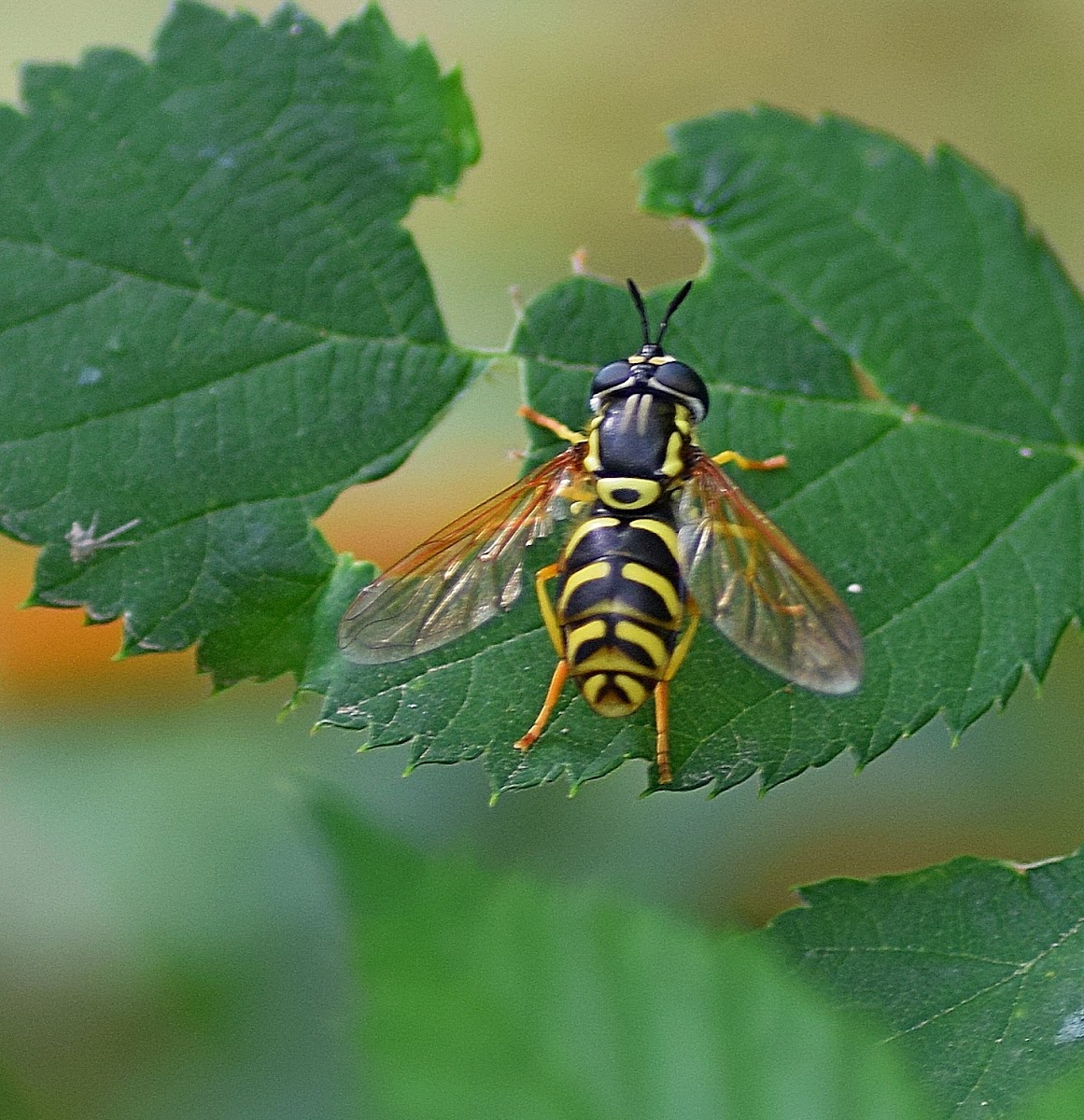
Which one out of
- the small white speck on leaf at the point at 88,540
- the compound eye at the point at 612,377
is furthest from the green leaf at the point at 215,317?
the compound eye at the point at 612,377

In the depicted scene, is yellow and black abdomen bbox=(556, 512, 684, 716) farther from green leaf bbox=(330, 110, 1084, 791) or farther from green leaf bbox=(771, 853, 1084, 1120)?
green leaf bbox=(771, 853, 1084, 1120)

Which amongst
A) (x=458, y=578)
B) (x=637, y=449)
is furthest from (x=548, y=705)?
(x=637, y=449)

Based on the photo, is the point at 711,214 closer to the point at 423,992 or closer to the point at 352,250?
the point at 352,250

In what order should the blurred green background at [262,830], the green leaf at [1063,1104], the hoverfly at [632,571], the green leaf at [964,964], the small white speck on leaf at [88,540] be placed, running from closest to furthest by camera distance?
the green leaf at [1063,1104], the green leaf at [964,964], the hoverfly at [632,571], the small white speck on leaf at [88,540], the blurred green background at [262,830]

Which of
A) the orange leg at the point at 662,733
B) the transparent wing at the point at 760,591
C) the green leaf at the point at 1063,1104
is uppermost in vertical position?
the transparent wing at the point at 760,591

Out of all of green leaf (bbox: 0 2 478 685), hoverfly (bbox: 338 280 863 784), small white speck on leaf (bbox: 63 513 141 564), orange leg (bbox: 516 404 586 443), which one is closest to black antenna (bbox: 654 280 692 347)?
hoverfly (bbox: 338 280 863 784)

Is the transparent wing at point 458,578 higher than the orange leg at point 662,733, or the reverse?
the transparent wing at point 458,578

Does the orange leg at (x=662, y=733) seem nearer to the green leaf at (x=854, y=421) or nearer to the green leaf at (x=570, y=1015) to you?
the green leaf at (x=854, y=421)
